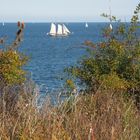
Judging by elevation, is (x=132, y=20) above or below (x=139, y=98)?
above

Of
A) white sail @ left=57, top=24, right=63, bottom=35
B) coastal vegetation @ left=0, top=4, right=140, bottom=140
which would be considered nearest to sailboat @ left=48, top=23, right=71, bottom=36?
white sail @ left=57, top=24, right=63, bottom=35

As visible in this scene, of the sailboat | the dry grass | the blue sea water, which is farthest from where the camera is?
the sailboat

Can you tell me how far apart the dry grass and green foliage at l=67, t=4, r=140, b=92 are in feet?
19.5

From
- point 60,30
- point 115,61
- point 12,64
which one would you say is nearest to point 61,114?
point 12,64

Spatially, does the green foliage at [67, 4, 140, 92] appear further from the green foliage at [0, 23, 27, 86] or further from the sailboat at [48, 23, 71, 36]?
the sailboat at [48, 23, 71, 36]

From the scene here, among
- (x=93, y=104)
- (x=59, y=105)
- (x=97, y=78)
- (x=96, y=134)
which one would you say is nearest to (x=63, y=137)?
(x=96, y=134)

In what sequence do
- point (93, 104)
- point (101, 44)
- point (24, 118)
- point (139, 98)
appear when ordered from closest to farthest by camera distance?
point (24, 118) → point (93, 104) → point (139, 98) → point (101, 44)

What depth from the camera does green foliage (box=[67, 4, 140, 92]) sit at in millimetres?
13359

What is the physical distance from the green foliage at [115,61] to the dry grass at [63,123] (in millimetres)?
5940

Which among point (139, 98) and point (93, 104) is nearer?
point (93, 104)

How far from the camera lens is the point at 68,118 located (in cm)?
636

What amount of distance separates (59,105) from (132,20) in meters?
8.10

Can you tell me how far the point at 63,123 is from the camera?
20.8 feet

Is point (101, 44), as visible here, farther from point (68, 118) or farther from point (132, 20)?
point (68, 118)
